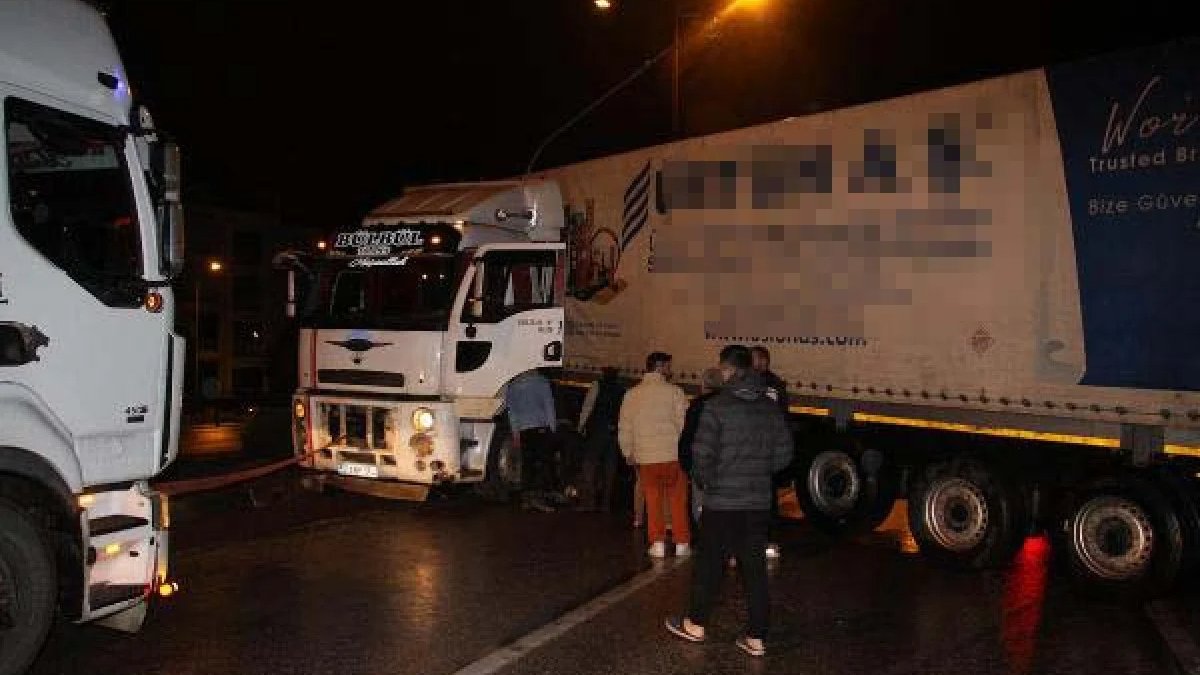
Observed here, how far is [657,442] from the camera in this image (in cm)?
882

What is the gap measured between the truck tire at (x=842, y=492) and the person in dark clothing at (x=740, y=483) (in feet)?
11.7

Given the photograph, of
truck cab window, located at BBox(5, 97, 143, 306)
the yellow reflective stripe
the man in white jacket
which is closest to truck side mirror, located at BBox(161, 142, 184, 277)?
truck cab window, located at BBox(5, 97, 143, 306)

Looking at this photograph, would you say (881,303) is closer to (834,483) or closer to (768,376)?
(768,376)

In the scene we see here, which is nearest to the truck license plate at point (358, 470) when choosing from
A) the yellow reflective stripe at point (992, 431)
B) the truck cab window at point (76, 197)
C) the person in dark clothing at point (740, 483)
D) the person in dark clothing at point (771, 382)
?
the person in dark clothing at point (771, 382)

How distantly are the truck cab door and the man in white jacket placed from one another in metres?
2.18

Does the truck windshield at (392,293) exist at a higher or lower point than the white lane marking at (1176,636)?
higher

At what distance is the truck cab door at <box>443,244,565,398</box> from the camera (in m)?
10.6

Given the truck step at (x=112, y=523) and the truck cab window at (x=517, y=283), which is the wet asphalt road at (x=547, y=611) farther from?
the truck cab window at (x=517, y=283)

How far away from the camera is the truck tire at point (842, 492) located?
380 inches

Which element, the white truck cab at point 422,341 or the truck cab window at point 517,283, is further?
the truck cab window at point 517,283

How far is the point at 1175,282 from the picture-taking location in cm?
705

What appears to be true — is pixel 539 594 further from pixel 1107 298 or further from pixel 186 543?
pixel 1107 298

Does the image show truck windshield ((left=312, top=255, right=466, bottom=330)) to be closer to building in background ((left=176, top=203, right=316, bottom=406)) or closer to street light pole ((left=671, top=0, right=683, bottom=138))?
street light pole ((left=671, top=0, right=683, bottom=138))

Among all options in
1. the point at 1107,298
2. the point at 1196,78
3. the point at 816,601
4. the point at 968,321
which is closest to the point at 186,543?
the point at 816,601
